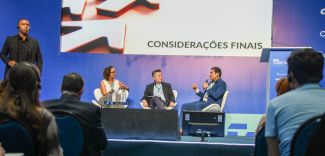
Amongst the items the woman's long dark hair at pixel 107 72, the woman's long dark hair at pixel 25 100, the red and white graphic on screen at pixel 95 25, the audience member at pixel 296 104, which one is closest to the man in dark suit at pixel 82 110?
the woman's long dark hair at pixel 25 100

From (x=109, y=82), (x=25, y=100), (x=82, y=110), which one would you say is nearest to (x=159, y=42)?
(x=109, y=82)

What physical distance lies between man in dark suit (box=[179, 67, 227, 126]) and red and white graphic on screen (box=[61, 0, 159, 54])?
5.34 feet

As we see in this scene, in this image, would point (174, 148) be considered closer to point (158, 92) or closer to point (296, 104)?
point (296, 104)

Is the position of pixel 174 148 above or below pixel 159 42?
below

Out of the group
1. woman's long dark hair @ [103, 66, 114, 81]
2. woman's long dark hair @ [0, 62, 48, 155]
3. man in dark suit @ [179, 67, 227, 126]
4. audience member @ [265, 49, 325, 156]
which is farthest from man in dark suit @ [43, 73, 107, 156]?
woman's long dark hair @ [103, 66, 114, 81]

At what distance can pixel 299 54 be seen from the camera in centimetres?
218

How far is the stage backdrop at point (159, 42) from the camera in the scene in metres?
8.56

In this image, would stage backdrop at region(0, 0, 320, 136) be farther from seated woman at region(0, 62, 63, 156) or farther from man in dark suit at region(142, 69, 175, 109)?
seated woman at region(0, 62, 63, 156)

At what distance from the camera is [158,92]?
A: 319 inches

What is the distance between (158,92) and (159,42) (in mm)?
1005

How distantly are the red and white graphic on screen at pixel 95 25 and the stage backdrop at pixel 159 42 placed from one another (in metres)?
0.02

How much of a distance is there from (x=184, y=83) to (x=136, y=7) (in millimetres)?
1531

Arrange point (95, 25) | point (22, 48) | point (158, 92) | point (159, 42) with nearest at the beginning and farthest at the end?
point (22, 48)
point (158, 92)
point (159, 42)
point (95, 25)

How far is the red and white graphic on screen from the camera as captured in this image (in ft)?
29.0
